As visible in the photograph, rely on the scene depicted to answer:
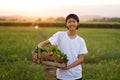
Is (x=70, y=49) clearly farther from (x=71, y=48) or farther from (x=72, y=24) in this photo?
(x=72, y=24)

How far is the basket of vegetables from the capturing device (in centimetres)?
432

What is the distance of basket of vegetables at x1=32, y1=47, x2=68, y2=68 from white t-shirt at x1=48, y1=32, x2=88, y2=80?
0.08 metres

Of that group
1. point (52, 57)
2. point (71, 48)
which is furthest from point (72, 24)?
point (52, 57)

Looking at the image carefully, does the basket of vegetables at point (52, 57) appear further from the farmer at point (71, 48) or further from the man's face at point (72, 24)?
the man's face at point (72, 24)

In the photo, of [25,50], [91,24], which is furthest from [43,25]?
[25,50]

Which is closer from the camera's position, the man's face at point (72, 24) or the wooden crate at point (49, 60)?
the wooden crate at point (49, 60)

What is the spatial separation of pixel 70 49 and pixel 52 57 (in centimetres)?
28

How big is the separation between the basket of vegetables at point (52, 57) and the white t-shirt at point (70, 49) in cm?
8

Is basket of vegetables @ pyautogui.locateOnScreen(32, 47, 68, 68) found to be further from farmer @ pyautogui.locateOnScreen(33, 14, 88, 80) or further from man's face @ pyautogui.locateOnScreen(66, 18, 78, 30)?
man's face @ pyautogui.locateOnScreen(66, 18, 78, 30)

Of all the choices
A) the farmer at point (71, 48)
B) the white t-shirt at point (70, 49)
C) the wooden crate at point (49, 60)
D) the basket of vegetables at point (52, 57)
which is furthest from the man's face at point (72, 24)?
the wooden crate at point (49, 60)

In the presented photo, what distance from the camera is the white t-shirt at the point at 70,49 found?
4.36 meters

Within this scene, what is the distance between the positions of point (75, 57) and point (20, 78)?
4.18 metres

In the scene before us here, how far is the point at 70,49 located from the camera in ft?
14.4

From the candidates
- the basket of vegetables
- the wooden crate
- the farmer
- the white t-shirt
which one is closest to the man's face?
the farmer
